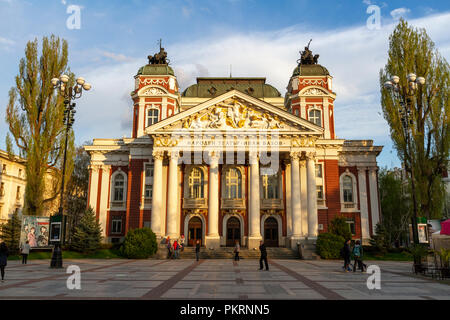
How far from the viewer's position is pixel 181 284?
1462cm

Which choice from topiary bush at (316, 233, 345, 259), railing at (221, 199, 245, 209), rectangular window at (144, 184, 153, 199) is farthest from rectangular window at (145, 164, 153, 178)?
topiary bush at (316, 233, 345, 259)

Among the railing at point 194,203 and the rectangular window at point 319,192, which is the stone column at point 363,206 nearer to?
the rectangular window at point 319,192

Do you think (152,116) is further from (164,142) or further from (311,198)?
(311,198)

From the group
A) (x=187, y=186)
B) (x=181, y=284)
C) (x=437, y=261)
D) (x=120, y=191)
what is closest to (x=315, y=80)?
(x=187, y=186)

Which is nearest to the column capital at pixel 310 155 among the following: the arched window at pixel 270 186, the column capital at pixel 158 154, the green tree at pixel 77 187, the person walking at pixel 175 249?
the arched window at pixel 270 186

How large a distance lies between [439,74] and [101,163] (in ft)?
120

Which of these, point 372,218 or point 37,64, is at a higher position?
point 37,64

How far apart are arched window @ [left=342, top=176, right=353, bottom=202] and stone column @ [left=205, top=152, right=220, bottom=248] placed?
16302 millimetres

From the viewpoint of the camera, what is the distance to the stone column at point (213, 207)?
115ft

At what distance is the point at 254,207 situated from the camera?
117 ft

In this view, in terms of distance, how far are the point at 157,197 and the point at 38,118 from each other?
13592mm

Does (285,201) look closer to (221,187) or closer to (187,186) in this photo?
(221,187)

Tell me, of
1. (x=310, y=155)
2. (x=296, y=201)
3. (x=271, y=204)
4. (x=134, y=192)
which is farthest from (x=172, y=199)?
(x=310, y=155)
